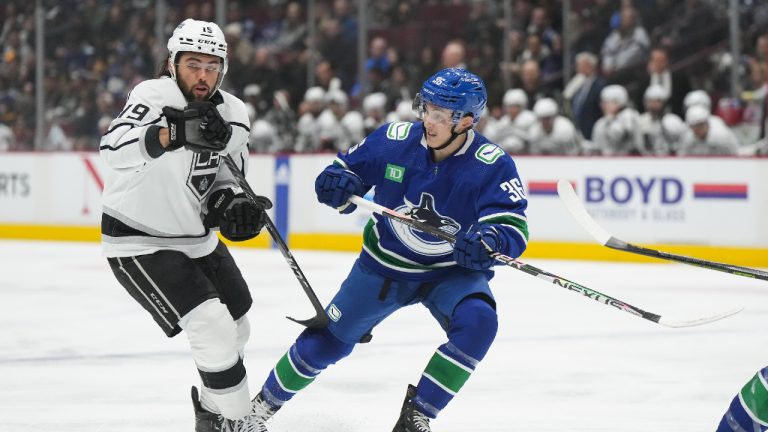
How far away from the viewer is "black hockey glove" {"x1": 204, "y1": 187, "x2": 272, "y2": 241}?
334cm

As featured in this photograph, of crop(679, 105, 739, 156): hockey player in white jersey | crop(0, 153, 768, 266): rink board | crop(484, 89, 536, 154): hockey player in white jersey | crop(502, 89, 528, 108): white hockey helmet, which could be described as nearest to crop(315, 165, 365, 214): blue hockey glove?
crop(0, 153, 768, 266): rink board

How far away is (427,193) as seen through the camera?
3.40m

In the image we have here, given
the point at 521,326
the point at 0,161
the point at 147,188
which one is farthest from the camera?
the point at 0,161

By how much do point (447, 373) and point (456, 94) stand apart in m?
0.74

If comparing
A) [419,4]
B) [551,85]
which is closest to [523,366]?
[551,85]

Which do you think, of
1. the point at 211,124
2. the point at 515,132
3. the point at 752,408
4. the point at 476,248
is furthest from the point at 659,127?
the point at 211,124

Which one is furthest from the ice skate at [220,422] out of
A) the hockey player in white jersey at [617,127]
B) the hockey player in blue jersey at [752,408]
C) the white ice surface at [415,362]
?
the hockey player in white jersey at [617,127]

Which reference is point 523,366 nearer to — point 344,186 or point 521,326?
point 521,326

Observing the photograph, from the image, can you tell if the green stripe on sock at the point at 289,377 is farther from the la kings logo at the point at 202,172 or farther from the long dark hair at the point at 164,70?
the long dark hair at the point at 164,70

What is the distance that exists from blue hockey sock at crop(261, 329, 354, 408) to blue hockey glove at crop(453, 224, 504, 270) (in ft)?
1.62

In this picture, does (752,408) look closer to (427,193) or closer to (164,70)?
(427,193)

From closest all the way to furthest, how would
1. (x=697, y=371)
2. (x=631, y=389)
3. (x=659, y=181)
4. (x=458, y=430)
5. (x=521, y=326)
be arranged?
(x=458, y=430)
(x=631, y=389)
(x=697, y=371)
(x=521, y=326)
(x=659, y=181)

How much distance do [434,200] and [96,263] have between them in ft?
18.7

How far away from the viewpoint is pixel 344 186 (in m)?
3.41
